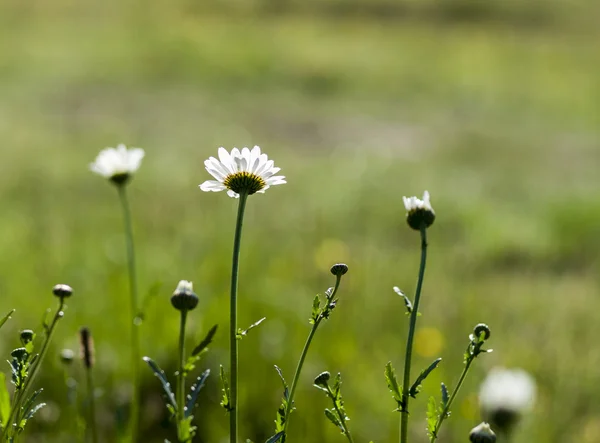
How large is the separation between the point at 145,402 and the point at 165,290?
95cm

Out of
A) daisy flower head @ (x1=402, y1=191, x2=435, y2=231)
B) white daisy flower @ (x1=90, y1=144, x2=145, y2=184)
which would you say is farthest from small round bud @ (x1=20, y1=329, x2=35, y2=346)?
white daisy flower @ (x1=90, y1=144, x2=145, y2=184)

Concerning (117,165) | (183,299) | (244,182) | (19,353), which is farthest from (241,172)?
(117,165)

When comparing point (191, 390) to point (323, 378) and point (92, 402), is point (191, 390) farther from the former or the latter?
point (92, 402)

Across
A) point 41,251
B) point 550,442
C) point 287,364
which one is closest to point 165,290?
point 41,251

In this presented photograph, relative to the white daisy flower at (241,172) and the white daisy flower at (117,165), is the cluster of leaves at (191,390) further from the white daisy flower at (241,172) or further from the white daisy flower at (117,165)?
the white daisy flower at (117,165)

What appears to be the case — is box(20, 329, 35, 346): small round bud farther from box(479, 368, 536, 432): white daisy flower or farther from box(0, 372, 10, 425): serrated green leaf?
box(479, 368, 536, 432): white daisy flower

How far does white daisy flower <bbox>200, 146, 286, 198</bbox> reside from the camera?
2.87 feet

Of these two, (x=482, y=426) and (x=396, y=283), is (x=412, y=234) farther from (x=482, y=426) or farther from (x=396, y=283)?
(x=482, y=426)

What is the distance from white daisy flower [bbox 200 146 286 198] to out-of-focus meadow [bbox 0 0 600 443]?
29 centimetres

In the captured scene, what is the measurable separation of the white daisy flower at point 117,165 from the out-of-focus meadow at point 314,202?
1.23 feet

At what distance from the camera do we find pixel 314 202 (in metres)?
5.14

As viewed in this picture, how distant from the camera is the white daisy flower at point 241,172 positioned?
34.4 inches

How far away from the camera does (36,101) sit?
845 cm

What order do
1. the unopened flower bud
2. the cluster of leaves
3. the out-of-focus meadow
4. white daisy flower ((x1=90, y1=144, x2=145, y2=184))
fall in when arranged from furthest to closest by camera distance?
the out-of-focus meadow, white daisy flower ((x1=90, y1=144, x2=145, y2=184)), the unopened flower bud, the cluster of leaves
